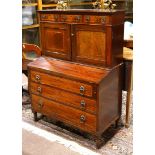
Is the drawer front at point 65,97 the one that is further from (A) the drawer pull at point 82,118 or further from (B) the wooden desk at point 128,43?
(B) the wooden desk at point 128,43

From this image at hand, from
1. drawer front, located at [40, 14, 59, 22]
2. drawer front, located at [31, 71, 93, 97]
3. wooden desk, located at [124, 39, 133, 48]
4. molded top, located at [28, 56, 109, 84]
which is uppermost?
drawer front, located at [40, 14, 59, 22]

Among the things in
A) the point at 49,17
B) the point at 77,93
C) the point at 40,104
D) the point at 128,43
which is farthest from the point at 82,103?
the point at 128,43

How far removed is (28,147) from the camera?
2467 mm

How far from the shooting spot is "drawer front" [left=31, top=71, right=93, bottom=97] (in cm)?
227

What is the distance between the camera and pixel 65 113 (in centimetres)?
254

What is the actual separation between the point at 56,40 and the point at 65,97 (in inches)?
25.5

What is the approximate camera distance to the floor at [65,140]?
7.80 feet

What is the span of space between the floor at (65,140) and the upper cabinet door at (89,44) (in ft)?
2.58

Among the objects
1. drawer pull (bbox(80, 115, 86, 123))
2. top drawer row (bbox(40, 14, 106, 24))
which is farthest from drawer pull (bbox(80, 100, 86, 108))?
top drawer row (bbox(40, 14, 106, 24))

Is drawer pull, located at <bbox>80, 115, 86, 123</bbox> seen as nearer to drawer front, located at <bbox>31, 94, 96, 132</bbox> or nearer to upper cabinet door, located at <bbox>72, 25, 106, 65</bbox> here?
drawer front, located at <bbox>31, 94, 96, 132</bbox>

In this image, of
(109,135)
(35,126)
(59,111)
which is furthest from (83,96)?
(35,126)

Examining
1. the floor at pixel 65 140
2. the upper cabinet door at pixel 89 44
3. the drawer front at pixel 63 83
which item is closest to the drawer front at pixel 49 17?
the upper cabinet door at pixel 89 44

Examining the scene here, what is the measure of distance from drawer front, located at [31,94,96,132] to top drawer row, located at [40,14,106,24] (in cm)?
84
